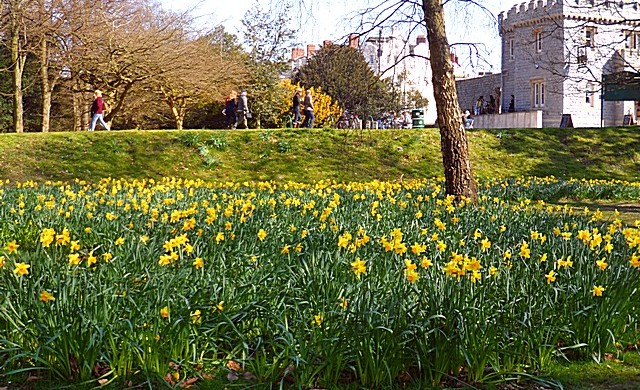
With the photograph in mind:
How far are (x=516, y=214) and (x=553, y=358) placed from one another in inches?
149

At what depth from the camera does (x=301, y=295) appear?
3.76 metres

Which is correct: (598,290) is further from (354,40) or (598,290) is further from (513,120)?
(513,120)

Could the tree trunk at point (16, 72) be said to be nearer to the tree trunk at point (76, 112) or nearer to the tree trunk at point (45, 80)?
the tree trunk at point (45, 80)

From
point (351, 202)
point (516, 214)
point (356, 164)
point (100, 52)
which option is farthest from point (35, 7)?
point (516, 214)

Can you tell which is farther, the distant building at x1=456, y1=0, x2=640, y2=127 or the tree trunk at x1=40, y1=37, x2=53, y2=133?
the distant building at x1=456, y1=0, x2=640, y2=127

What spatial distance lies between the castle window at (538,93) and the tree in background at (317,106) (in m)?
13.9

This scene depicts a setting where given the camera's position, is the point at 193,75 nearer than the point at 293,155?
No

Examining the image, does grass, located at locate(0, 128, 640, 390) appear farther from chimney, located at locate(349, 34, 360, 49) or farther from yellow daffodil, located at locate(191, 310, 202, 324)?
yellow daffodil, located at locate(191, 310, 202, 324)

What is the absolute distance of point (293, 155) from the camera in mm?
18156

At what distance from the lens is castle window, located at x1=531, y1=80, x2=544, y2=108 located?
4825 centimetres

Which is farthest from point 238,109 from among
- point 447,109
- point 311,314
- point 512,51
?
point 512,51

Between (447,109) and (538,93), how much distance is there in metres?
41.9

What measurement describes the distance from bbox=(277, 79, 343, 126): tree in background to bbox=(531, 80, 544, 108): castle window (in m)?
13.9

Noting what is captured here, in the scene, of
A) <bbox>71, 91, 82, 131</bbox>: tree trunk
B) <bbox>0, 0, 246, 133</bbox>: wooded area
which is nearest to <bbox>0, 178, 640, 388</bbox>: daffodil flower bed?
<bbox>0, 0, 246, 133</bbox>: wooded area
